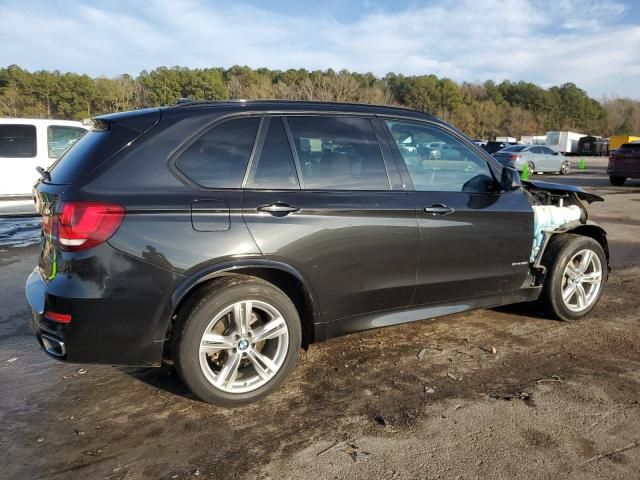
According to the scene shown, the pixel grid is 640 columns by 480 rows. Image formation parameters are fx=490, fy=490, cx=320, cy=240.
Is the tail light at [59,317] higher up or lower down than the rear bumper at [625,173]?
lower down

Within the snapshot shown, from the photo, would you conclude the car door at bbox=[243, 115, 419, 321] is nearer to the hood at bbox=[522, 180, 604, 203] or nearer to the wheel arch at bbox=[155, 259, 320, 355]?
the wheel arch at bbox=[155, 259, 320, 355]

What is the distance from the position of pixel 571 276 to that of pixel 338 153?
2514mm

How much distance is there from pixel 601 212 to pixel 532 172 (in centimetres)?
1588

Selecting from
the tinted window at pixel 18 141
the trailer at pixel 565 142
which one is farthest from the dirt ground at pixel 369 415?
the trailer at pixel 565 142

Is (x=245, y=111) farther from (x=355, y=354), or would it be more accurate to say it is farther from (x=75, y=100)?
(x=75, y=100)

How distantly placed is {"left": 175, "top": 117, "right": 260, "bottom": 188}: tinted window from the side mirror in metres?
2.03

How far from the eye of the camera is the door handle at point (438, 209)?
3.47 metres

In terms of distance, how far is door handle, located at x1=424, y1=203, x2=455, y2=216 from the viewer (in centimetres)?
347

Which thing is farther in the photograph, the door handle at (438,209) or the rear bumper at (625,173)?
the rear bumper at (625,173)

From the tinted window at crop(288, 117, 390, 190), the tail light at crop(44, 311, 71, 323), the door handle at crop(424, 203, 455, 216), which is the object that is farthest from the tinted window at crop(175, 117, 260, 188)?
the door handle at crop(424, 203, 455, 216)

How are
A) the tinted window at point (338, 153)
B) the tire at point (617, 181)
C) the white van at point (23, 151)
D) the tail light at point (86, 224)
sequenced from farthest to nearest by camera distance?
the tire at point (617, 181), the white van at point (23, 151), the tinted window at point (338, 153), the tail light at point (86, 224)

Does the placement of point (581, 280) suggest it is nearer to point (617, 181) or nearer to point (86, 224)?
point (86, 224)

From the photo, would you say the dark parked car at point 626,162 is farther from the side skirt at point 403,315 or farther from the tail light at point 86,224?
the tail light at point 86,224

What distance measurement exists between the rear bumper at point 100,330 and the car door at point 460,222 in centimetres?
185
